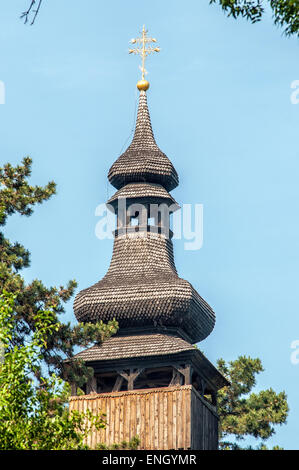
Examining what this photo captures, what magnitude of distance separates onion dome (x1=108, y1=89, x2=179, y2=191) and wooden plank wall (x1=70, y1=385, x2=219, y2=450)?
8.48 metres

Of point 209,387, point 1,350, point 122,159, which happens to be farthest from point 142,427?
point 1,350

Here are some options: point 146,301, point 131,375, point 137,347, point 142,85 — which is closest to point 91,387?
point 131,375

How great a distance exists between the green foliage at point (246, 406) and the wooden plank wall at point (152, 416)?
3.62m

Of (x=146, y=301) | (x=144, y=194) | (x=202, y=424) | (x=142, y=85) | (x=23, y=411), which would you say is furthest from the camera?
(x=142, y=85)

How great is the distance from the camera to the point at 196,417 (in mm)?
41875

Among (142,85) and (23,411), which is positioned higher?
(142,85)

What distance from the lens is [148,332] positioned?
1724 inches

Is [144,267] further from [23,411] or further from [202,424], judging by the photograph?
[23,411]

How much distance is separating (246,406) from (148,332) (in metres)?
4.79

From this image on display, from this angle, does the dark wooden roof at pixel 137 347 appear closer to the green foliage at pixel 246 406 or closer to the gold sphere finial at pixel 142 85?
the green foliage at pixel 246 406

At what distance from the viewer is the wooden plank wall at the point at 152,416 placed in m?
41.1

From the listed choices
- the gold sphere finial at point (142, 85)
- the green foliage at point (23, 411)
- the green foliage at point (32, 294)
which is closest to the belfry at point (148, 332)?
the gold sphere finial at point (142, 85)
